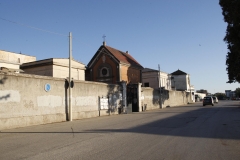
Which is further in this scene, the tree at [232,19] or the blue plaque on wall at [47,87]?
the blue plaque on wall at [47,87]

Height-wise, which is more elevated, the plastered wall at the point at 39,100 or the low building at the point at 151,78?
the low building at the point at 151,78

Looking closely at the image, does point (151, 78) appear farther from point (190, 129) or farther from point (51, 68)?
point (190, 129)

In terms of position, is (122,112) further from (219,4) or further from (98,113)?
(219,4)

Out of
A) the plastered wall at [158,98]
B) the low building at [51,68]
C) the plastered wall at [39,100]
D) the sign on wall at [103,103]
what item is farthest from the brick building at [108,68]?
the plastered wall at [39,100]

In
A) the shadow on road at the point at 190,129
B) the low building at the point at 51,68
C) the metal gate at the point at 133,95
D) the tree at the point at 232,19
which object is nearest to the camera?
the shadow on road at the point at 190,129

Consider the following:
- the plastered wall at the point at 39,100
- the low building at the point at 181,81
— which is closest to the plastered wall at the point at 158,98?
the plastered wall at the point at 39,100

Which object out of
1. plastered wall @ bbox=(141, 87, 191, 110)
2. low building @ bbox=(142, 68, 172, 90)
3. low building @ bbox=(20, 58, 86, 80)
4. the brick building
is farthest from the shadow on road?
low building @ bbox=(142, 68, 172, 90)

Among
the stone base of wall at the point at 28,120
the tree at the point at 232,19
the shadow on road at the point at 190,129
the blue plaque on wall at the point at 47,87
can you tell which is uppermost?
the tree at the point at 232,19

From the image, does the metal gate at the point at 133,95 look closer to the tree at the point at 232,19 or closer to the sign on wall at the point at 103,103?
the sign on wall at the point at 103,103

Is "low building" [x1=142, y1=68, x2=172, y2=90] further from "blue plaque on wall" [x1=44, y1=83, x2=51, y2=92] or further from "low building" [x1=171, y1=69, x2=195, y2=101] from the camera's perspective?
"blue plaque on wall" [x1=44, y1=83, x2=51, y2=92]

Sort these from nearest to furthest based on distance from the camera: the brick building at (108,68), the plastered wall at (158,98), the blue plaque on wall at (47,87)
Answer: the blue plaque on wall at (47,87) < the plastered wall at (158,98) < the brick building at (108,68)

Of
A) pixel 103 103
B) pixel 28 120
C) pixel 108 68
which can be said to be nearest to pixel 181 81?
pixel 108 68

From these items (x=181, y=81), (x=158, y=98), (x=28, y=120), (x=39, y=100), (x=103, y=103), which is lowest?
(x=28, y=120)

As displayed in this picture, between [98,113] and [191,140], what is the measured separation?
1522 cm
